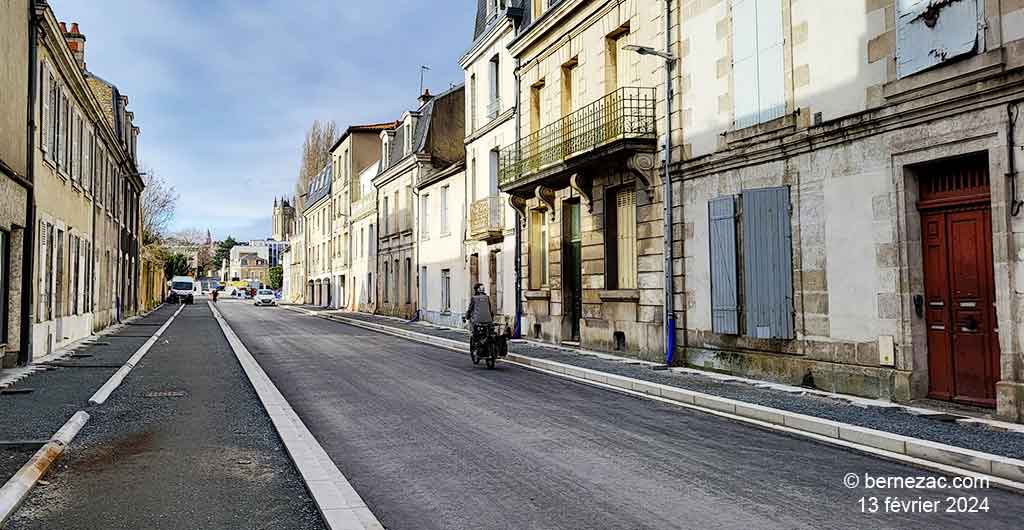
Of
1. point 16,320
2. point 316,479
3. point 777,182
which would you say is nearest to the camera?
point 316,479

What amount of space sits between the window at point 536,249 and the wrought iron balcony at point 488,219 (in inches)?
Answer: 94.8

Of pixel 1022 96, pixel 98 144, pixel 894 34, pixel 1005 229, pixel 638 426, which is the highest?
pixel 98 144

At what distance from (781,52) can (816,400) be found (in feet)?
18.4

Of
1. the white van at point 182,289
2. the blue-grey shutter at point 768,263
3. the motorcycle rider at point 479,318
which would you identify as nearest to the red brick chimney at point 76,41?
the motorcycle rider at point 479,318

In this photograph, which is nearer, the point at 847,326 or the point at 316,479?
the point at 316,479

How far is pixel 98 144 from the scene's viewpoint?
78.1ft

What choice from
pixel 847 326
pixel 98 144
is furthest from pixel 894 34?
pixel 98 144

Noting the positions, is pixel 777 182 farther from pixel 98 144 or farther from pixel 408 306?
pixel 408 306

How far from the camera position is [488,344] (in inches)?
591

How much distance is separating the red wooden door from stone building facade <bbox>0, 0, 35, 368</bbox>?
45.5ft

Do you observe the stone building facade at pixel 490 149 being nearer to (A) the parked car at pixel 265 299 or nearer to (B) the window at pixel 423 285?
(B) the window at pixel 423 285

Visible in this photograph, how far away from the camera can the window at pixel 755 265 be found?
464 inches

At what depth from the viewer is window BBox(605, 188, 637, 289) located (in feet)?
55.7

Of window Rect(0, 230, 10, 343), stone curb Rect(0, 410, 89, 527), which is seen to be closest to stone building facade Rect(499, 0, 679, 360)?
stone curb Rect(0, 410, 89, 527)
